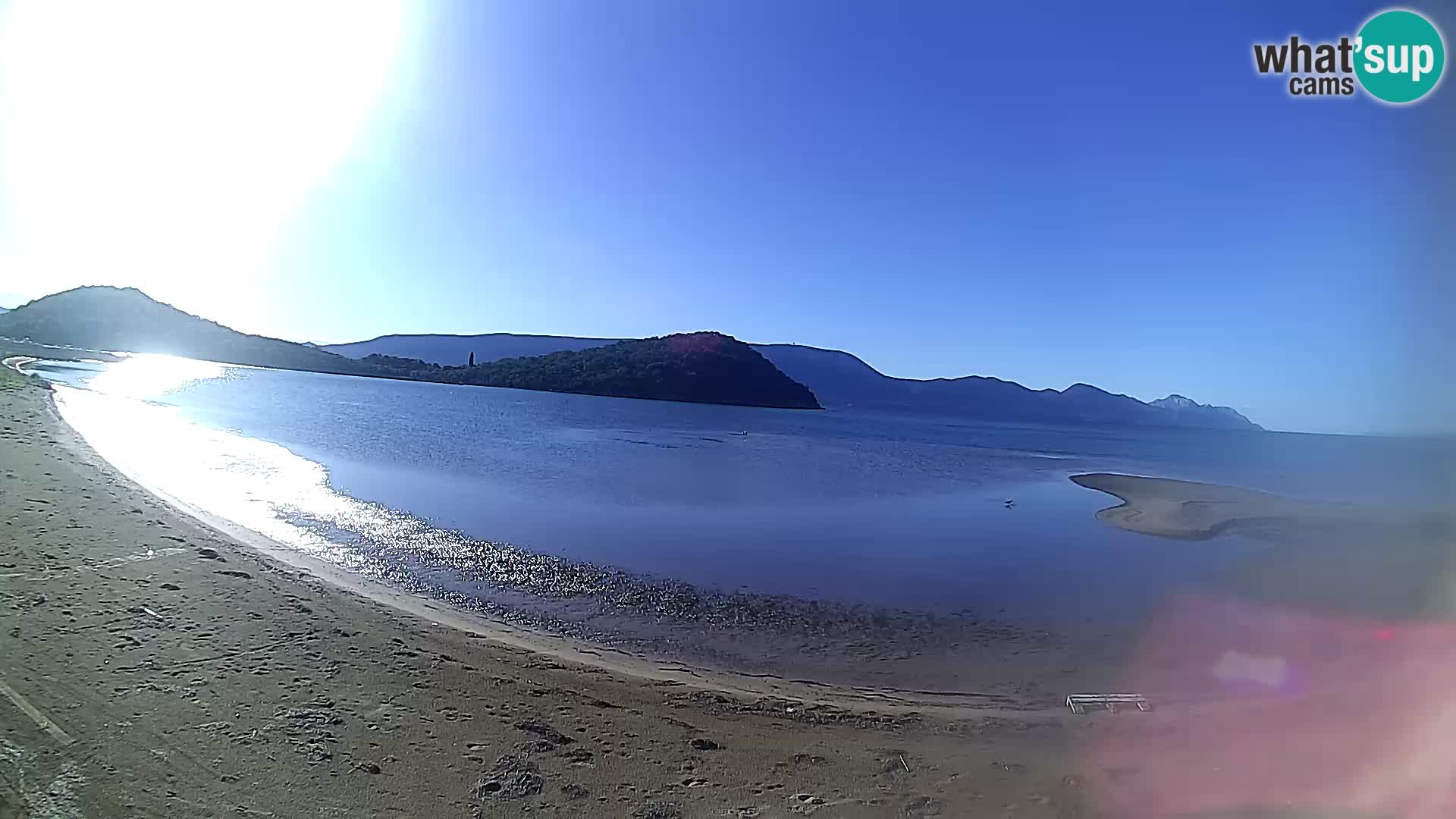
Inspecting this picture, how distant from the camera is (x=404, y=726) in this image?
6461 mm

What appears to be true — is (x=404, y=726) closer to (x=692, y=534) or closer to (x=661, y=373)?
(x=692, y=534)

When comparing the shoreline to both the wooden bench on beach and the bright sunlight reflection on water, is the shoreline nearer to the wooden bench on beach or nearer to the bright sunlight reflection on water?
the wooden bench on beach

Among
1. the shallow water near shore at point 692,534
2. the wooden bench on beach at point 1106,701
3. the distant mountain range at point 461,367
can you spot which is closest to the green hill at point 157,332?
the distant mountain range at point 461,367

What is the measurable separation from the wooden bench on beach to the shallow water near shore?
1638mm

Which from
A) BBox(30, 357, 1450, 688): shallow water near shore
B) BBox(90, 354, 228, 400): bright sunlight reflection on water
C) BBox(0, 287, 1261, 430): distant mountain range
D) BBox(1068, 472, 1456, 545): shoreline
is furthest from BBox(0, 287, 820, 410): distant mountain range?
BBox(1068, 472, 1456, 545): shoreline

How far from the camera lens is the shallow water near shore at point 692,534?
39.0 ft

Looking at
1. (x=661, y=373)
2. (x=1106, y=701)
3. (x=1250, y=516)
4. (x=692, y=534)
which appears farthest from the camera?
(x=661, y=373)

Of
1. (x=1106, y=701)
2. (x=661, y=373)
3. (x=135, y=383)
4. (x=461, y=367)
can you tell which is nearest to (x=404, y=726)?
(x=1106, y=701)

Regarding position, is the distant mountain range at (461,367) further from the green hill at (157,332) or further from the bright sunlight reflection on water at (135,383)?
the bright sunlight reflection on water at (135,383)

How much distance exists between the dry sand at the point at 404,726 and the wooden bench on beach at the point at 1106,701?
26cm

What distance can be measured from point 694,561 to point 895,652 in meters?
5.78

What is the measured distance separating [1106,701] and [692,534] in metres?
11.2

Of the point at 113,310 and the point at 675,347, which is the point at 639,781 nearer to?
the point at 675,347

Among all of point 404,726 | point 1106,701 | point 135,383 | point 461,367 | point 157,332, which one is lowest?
point 1106,701
